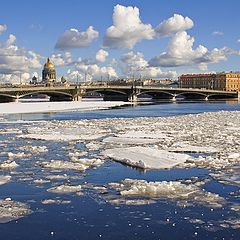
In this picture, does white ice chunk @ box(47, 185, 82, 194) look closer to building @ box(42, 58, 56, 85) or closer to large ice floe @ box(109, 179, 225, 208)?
large ice floe @ box(109, 179, 225, 208)

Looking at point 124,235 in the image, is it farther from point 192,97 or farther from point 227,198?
point 192,97

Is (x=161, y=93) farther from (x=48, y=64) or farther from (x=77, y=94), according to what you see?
(x=48, y=64)

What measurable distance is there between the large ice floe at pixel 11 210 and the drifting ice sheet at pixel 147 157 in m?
4.06

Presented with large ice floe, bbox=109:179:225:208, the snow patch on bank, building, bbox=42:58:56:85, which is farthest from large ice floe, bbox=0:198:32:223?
building, bbox=42:58:56:85

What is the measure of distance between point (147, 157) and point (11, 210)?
18.0 ft

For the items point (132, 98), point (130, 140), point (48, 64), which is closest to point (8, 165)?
point (130, 140)

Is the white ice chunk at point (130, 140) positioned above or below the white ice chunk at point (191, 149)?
below

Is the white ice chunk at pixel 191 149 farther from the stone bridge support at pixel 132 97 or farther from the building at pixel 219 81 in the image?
the building at pixel 219 81

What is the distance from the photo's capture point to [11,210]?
22.3 ft

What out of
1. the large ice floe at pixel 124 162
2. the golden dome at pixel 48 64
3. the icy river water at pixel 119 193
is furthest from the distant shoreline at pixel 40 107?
the golden dome at pixel 48 64

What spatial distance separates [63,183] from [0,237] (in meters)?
3.13

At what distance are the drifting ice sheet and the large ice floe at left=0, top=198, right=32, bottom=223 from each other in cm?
406

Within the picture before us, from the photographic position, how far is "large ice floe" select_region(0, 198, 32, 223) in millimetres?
6478

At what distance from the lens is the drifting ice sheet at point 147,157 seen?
10.8 metres
